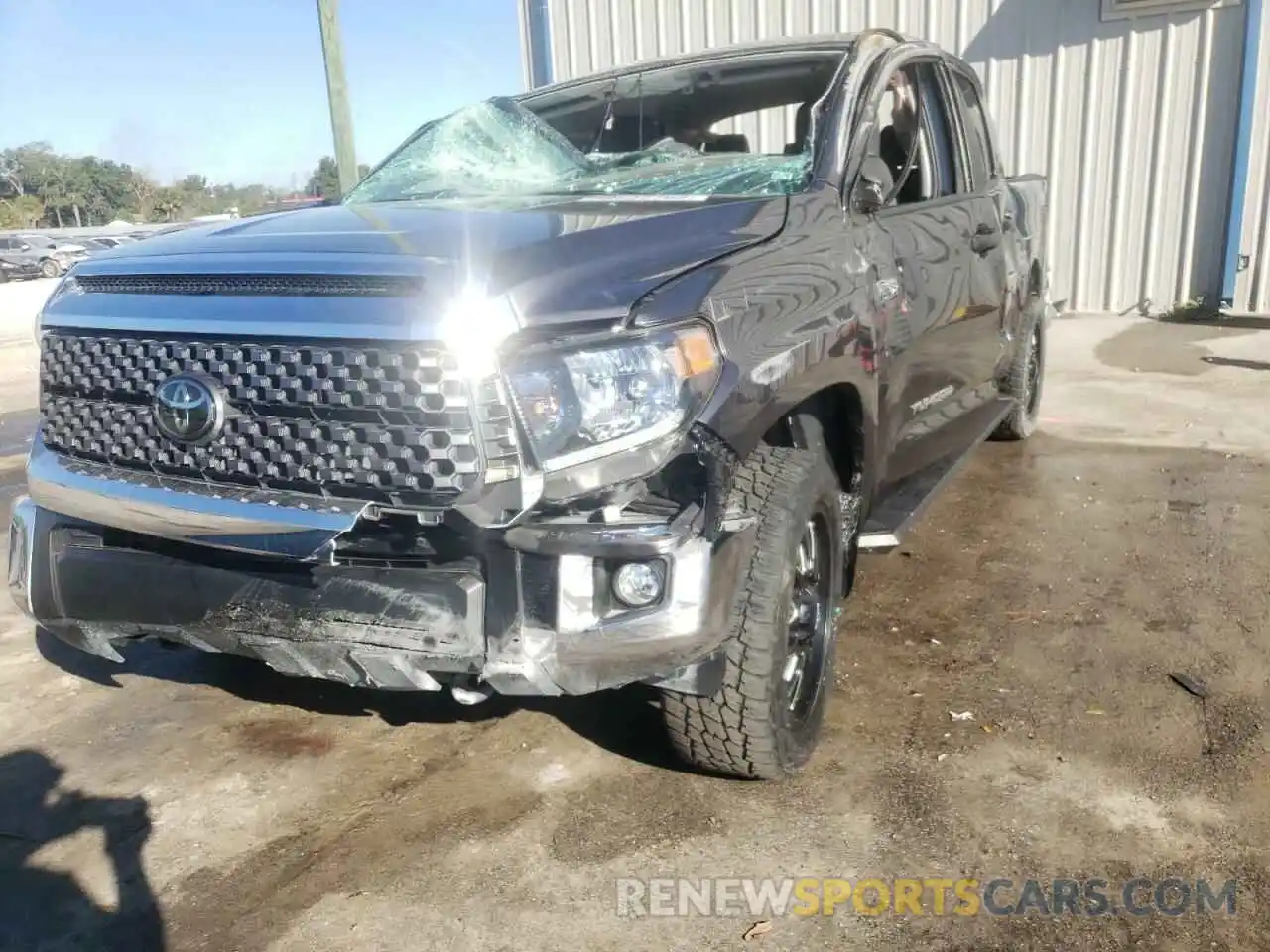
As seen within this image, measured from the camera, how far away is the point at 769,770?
2738 mm

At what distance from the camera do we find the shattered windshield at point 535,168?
332 centimetres

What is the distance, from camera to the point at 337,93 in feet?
27.9

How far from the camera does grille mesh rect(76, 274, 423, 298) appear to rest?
2.26 m

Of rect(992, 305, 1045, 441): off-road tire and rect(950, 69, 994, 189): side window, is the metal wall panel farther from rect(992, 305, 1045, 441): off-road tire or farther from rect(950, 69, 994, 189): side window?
rect(950, 69, 994, 189): side window

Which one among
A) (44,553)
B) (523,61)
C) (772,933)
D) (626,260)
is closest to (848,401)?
(626,260)

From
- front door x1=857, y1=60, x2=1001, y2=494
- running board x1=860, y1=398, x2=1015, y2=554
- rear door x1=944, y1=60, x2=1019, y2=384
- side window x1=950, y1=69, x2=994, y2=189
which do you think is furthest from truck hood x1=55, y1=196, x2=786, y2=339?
side window x1=950, y1=69, x2=994, y2=189

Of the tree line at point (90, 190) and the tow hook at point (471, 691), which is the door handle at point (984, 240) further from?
the tree line at point (90, 190)

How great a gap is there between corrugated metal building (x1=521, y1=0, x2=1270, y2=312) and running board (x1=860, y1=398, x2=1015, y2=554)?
6.49 m

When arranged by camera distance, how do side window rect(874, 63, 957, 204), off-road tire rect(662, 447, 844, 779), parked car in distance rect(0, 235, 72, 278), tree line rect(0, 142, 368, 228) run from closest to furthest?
1. off-road tire rect(662, 447, 844, 779)
2. side window rect(874, 63, 957, 204)
3. parked car in distance rect(0, 235, 72, 278)
4. tree line rect(0, 142, 368, 228)

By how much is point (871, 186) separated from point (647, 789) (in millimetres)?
1868

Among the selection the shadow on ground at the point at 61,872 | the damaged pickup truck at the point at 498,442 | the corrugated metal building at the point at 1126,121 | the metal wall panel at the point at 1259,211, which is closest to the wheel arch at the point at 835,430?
the damaged pickup truck at the point at 498,442

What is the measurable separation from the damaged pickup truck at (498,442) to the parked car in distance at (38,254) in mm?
34484

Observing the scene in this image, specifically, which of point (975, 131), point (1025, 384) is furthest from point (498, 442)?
point (1025, 384)

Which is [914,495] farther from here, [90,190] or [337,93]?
[90,190]
